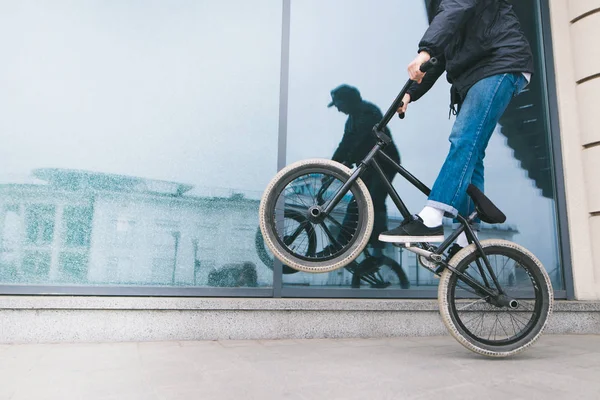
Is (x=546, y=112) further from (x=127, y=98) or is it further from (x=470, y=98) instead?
(x=127, y=98)

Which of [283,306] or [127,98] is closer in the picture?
[283,306]

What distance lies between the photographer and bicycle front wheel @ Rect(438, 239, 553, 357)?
258 centimetres

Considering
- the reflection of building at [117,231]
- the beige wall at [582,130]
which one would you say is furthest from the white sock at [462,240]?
the beige wall at [582,130]

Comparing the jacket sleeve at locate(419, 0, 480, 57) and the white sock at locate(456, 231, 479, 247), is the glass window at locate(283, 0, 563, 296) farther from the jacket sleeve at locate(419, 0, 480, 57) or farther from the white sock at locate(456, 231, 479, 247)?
the jacket sleeve at locate(419, 0, 480, 57)

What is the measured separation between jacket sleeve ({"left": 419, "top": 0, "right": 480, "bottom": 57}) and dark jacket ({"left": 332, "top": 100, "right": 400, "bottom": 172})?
1677 mm

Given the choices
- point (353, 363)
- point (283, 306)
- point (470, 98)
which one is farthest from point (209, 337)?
point (470, 98)

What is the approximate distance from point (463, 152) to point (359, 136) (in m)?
1.65

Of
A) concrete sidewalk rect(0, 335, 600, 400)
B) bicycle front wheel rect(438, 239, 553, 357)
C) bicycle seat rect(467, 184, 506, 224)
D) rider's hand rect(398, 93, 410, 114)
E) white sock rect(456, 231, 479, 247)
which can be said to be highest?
rider's hand rect(398, 93, 410, 114)

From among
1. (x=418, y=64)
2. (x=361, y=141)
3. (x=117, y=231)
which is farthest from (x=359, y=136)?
(x=117, y=231)

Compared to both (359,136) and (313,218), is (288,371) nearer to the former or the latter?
(313,218)

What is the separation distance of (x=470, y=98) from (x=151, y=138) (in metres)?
2.41

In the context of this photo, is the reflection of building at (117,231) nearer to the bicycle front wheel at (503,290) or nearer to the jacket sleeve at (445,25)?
the bicycle front wheel at (503,290)

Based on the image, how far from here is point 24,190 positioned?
3264 mm

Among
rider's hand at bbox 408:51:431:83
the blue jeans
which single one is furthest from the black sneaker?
rider's hand at bbox 408:51:431:83
